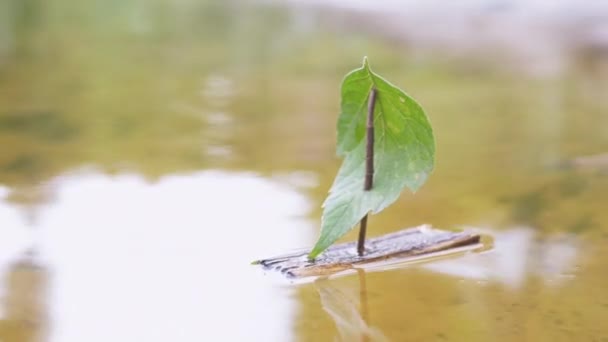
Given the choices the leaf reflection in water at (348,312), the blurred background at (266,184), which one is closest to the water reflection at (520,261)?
the blurred background at (266,184)

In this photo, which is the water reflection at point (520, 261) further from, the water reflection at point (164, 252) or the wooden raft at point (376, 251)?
the water reflection at point (164, 252)

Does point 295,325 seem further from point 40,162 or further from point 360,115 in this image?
point 40,162

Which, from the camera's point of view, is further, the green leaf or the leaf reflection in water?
the green leaf

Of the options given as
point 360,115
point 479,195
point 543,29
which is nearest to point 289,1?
point 543,29

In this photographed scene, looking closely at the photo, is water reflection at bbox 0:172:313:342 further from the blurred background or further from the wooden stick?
the wooden stick

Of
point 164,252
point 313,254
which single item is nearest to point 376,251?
point 313,254

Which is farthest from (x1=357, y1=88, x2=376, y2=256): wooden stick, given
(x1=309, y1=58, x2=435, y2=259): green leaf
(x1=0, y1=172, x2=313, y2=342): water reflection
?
(x1=0, y1=172, x2=313, y2=342): water reflection
